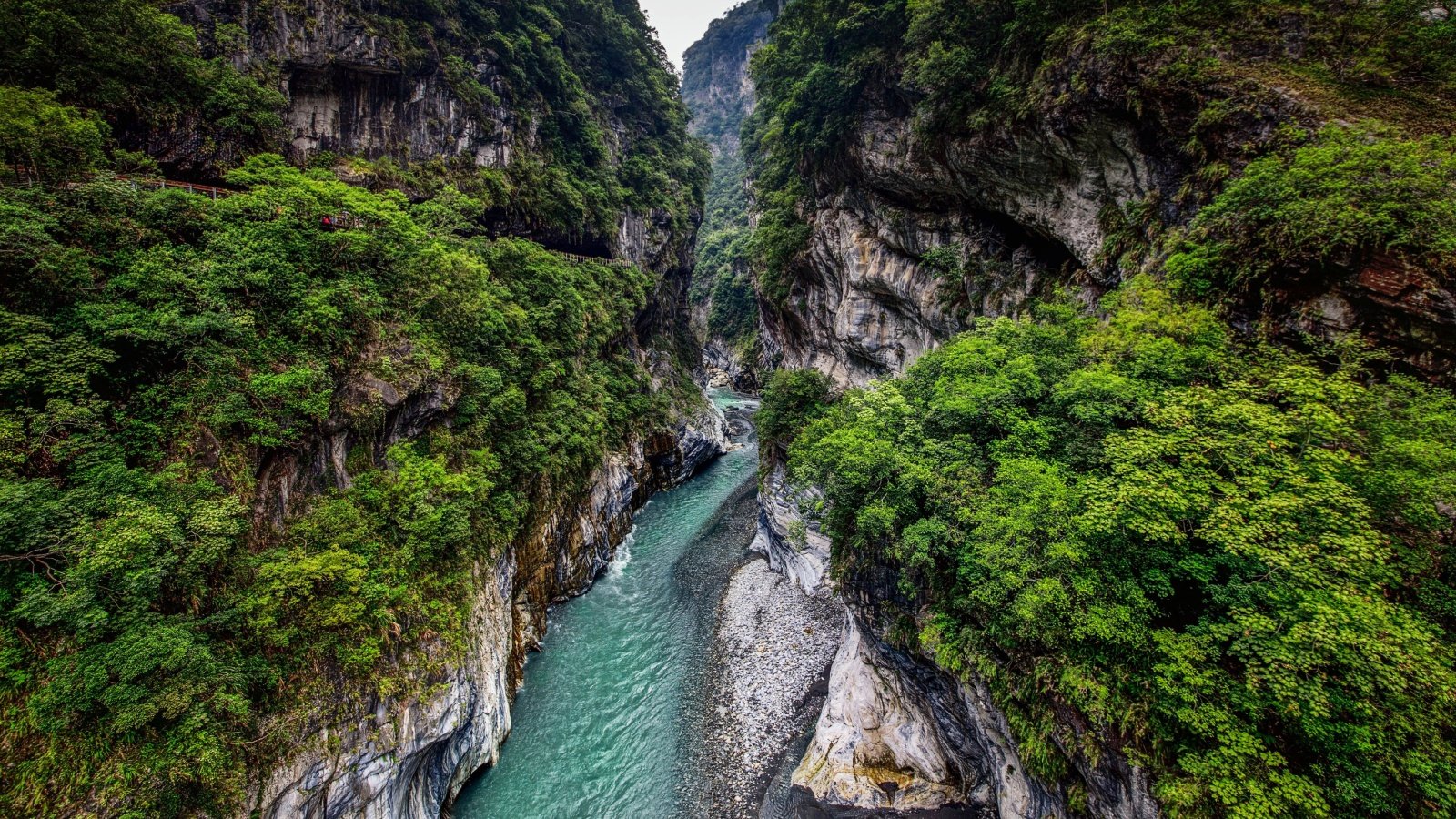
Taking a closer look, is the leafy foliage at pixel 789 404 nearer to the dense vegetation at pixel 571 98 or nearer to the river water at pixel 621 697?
the river water at pixel 621 697

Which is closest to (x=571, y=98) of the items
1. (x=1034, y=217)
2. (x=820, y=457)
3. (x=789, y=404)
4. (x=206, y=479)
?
(x=789, y=404)

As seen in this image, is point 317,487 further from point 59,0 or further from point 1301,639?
point 1301,639

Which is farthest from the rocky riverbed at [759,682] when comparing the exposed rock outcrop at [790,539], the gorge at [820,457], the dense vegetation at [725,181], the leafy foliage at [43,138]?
the dense vegetation at [725,181]

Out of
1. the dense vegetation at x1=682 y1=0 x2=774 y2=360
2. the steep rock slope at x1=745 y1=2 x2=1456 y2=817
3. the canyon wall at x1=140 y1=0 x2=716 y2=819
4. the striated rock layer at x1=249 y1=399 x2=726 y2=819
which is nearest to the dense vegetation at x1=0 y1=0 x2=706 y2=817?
the canyon wall at x1=140 y1=0 x2=716 y2=819

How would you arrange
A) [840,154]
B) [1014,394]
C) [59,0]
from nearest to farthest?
[1014,394] → [59,0] → [840,154]

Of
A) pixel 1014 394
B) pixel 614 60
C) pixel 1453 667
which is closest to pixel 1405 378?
pixel 1453 667

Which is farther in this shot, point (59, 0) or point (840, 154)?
point (840, 154)
